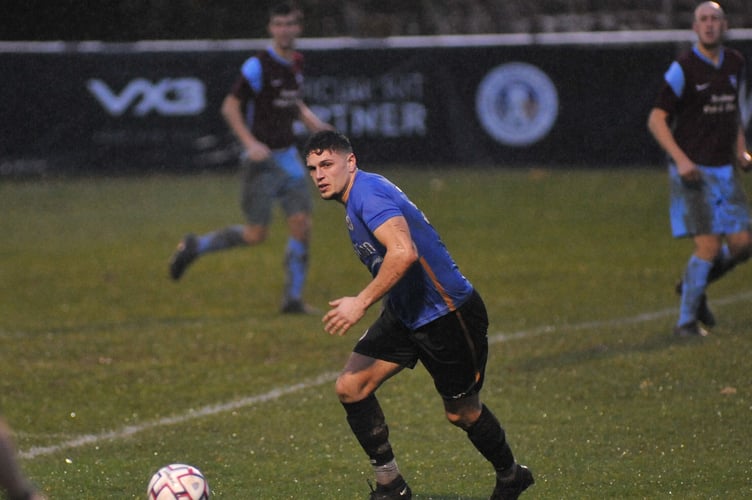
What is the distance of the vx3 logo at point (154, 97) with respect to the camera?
62.8ft

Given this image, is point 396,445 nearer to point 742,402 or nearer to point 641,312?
point 742,402

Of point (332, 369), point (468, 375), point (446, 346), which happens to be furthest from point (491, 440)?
point (332, 369)

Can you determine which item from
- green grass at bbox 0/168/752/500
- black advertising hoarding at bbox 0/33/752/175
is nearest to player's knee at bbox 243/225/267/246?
green grass at bbox 0/168/752/500

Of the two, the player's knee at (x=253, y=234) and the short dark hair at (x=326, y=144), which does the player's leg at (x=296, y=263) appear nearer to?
the player's knee at (x=253, y=234)

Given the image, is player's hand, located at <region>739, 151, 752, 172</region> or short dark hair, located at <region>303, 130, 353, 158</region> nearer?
short dark hair, located at <region>303, 130, 353, 158</region>

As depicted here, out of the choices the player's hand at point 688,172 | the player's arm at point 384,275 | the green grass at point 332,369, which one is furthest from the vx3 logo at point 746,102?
the player's arm at point 384,275

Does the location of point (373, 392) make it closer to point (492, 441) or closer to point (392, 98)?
point (492, 441)

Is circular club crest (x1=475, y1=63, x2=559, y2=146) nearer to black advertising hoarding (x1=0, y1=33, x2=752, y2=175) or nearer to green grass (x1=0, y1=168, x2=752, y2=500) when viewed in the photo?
black advertising hoarding (x1=0, y1=33, x2=752, y2=175)

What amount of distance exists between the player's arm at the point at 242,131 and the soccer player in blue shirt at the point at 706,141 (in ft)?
10.4

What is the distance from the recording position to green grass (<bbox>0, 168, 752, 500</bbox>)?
641 centimetres

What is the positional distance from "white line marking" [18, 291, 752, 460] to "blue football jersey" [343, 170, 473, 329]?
2.26m

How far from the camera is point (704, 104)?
348 inches

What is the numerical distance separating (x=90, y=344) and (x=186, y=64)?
34.0ft

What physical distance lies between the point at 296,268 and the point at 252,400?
2801mm
